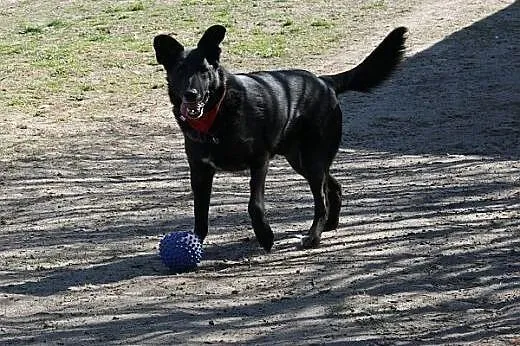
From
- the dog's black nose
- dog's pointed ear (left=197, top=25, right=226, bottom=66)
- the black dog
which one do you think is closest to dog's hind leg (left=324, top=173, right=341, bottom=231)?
the black dog

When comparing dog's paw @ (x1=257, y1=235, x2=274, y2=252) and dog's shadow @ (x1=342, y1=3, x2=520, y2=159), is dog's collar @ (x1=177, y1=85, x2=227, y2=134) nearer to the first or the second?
dog's paw @ (x1=257, y1=235, x2=274, y2=252)

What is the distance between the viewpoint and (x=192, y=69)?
270 inches

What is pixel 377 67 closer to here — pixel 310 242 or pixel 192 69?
pixel 310 242

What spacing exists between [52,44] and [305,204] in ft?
31.8

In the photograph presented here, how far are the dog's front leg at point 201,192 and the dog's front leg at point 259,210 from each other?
28 cm

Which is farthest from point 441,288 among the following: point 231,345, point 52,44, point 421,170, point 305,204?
point 52,44

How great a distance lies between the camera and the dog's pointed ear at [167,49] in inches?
273

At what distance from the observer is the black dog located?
22.7 feet

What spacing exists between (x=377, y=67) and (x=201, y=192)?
1.65 metres

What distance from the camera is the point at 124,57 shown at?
16.2 meters

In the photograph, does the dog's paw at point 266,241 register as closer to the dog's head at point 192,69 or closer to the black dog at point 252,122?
the black dog at point 252,122

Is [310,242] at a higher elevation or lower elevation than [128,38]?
higher

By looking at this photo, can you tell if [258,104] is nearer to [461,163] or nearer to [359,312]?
[359,312]

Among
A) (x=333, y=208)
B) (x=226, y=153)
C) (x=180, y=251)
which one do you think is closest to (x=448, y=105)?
(x=333, y=208)
